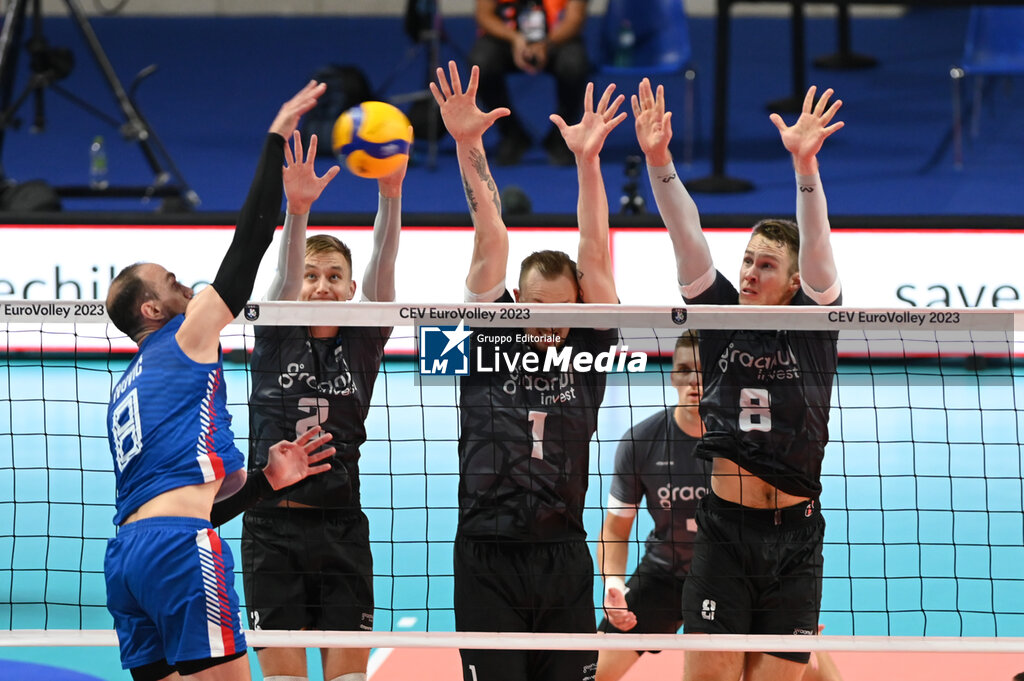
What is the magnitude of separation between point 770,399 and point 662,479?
1.02 meters

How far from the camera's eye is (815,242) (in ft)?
15.7

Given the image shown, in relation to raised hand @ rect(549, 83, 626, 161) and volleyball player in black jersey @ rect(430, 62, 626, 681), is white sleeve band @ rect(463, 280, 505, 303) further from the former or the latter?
raised hand @ rect(549, 83, 626, 161)

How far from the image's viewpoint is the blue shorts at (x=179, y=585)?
4203mm

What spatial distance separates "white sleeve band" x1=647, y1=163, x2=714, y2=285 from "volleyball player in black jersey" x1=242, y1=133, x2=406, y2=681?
3.43 feet

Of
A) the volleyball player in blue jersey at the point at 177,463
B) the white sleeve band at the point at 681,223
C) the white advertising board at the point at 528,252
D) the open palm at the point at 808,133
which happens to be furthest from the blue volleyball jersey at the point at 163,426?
the white advertising board at the point at 528,252

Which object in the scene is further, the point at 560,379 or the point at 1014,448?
the point at 1014,448

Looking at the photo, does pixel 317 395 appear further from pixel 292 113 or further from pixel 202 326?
pixel 292 113

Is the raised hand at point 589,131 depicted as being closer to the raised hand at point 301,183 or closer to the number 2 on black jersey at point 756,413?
the raised hand at point 301,183

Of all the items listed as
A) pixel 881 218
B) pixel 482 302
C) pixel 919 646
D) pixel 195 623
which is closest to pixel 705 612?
pixel 919 646

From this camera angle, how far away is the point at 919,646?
4.93 m

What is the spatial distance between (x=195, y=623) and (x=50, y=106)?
542 inches

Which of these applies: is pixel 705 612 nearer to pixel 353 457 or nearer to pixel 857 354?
pixel 353 457

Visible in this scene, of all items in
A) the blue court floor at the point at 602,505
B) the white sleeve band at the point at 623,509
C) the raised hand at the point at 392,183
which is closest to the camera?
the raised hand at the point at 392,183

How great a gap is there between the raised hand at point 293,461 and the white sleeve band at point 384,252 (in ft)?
2.58
